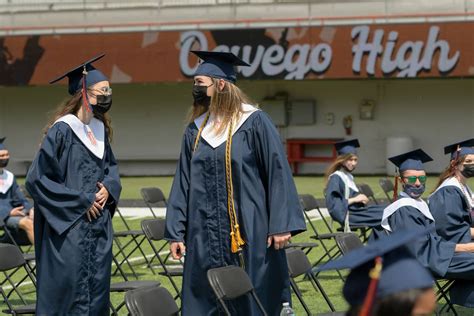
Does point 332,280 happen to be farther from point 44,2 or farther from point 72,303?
point 44,2

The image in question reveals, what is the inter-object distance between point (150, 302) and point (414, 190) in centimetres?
295

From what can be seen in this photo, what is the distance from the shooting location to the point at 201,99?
23.1ft

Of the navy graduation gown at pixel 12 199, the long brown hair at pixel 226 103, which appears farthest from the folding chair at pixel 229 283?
the navy graduation gown at pixel 12 199

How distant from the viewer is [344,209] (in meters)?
12.5

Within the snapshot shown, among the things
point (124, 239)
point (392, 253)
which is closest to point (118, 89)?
point (124, 239)

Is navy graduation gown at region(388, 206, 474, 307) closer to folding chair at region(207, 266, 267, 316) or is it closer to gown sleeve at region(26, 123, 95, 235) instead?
folding chair at region(207, 266, 267, 316)

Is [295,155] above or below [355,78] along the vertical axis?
below

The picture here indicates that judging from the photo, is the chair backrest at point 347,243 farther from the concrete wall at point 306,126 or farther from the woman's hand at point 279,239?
the concrete wall at point 306,126

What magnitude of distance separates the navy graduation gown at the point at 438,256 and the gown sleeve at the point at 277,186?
1.47 metres

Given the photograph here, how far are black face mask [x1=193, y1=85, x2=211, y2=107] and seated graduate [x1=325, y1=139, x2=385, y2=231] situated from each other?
544cm

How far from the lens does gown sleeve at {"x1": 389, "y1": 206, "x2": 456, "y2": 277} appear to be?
26.6 ft

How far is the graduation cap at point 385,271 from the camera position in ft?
11.8

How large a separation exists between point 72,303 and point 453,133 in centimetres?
1942

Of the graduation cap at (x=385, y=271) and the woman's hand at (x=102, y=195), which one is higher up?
the graduation cap at (x=385, y=271)
